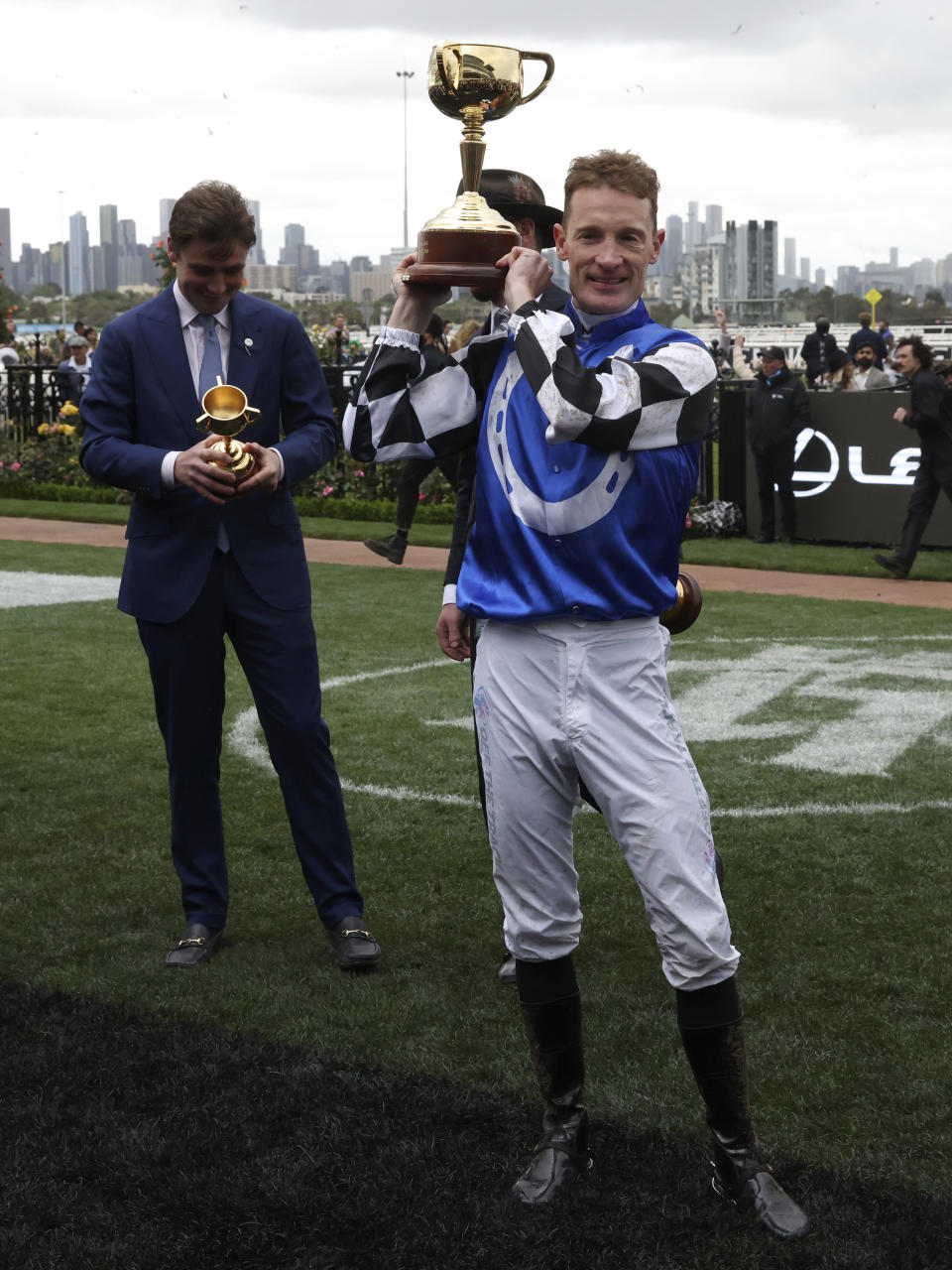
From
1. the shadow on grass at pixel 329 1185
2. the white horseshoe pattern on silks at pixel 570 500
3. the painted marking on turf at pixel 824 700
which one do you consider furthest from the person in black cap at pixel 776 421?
the white horseshoe pattern on silks at pixel 570 500

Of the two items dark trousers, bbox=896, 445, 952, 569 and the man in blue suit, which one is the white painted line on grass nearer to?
the man in blue suit

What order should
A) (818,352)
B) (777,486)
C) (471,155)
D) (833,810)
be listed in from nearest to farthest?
(471,155)
(833,810)
(777,486)
(818,352)

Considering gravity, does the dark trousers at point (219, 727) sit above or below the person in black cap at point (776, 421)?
below

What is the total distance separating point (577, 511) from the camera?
3.00m

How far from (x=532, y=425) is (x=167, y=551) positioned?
166 cm

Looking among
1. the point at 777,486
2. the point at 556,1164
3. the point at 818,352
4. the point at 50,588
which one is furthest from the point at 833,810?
the point at 818,352

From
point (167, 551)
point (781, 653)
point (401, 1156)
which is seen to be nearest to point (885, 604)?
point (781, 653)

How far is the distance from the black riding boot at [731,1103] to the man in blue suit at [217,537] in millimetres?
1615

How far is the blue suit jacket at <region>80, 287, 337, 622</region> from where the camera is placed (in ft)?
14.4

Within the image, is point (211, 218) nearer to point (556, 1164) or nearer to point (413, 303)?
point (413, 303)

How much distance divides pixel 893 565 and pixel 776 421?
6.83ft

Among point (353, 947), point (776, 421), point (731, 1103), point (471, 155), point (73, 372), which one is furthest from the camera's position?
point (73, 372)

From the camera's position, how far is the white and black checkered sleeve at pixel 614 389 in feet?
9.43

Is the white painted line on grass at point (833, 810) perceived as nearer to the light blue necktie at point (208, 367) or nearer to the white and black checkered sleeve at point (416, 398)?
the light blue necktie at point (208, 367)
